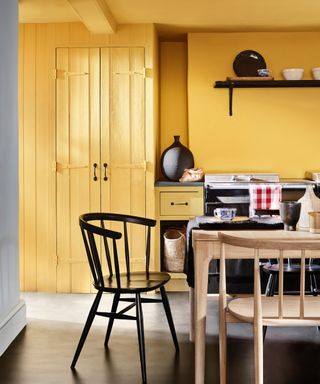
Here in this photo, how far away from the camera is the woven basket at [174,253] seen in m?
5.33

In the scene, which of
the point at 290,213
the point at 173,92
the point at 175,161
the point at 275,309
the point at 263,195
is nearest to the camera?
the point at 275,309

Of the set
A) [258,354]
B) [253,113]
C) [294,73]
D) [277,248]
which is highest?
[294,73]

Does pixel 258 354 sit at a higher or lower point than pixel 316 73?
lower

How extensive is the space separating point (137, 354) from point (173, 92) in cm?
296

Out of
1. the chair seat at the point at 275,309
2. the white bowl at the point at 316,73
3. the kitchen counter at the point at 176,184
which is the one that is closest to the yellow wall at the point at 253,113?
the white bowl at the point at 316,73

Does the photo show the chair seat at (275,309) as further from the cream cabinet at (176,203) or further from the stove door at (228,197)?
the cream cabinet at (176,203)

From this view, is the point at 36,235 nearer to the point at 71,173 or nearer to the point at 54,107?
the point at 71,173

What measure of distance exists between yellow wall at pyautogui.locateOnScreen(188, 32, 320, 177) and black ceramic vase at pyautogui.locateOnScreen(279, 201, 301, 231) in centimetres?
249

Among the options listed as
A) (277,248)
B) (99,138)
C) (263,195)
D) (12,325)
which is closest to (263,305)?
(277,248)

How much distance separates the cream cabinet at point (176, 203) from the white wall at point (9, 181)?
1509 mm

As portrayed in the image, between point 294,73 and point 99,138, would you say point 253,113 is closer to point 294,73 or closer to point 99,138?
point 294,73

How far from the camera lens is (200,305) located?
3.03m

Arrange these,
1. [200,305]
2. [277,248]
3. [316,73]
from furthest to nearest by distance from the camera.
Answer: [316,73], [200,305], [277,248]

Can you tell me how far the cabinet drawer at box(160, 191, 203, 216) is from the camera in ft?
17.5
